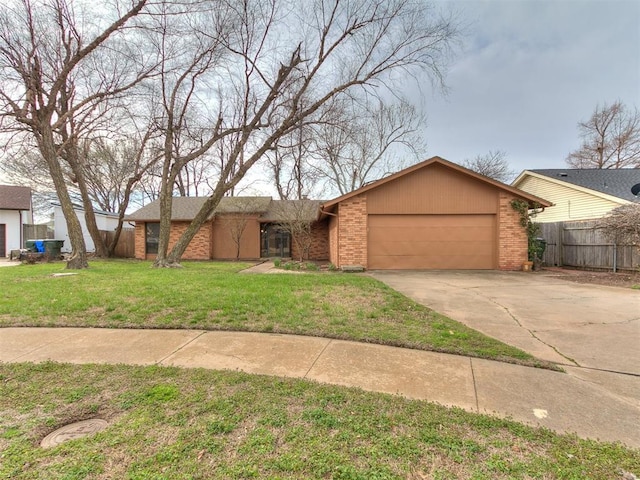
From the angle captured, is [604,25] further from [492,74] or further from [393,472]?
[393,472]

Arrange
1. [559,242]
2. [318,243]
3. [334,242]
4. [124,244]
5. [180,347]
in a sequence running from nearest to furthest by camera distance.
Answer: [180,347] → [334,242] → [559,242] → [318,243] → [124,244]

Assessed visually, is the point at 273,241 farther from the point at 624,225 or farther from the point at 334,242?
the point at 624,225

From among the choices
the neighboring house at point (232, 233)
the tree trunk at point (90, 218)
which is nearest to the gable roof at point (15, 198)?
the tree trunk at point (90, 218)

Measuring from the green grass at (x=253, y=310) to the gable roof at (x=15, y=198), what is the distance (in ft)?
56.9

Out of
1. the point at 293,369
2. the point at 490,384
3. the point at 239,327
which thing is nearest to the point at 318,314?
the point at 239,327

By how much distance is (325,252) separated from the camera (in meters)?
18.5

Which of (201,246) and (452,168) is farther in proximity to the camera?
(201,246)

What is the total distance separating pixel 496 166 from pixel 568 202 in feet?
39.1

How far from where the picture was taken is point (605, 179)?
15.7 m

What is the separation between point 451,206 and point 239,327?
9840mm

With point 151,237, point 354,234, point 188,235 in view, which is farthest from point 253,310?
point 151,237

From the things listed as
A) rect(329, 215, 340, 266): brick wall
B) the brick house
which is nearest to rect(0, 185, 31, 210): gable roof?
rect(329, 215, 340, 266): brick wall

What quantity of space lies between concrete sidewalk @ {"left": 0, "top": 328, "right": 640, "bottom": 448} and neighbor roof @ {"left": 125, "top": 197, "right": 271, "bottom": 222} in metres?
13.9

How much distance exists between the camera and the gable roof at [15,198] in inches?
→ 785
